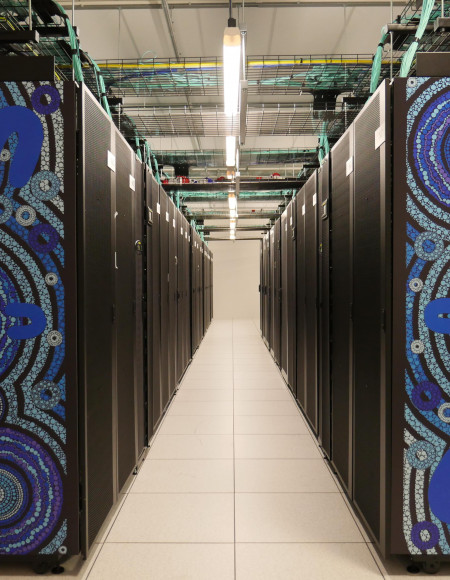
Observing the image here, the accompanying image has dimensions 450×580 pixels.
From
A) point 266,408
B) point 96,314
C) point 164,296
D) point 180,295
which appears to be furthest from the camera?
point 180,295

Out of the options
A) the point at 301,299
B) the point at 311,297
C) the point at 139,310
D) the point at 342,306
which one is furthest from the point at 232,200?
the point at 342,306

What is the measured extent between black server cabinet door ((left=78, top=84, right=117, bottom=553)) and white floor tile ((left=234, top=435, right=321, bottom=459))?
111 cm

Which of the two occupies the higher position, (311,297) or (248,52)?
(248,52)

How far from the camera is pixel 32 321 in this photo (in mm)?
1666

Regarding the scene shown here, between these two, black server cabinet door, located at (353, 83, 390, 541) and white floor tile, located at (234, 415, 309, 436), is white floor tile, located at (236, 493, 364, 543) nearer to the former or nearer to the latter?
black server cabinet door, located at (353, 83, 390, 541)

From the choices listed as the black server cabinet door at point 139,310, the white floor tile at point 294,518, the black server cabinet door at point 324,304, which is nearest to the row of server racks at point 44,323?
the white floor tile at point 294,518

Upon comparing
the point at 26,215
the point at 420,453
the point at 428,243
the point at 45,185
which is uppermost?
the point at 45,185

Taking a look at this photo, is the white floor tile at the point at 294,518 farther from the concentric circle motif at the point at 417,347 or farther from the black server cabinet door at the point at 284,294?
the black server cabinet door at the point at 284,294

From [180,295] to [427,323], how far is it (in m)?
3.82

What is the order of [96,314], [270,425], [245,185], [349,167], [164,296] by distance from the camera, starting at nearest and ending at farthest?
[96,314] < [349,167] < [270,425] < [164,296] < [245,185]

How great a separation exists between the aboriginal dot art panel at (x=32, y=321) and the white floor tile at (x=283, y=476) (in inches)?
44.4

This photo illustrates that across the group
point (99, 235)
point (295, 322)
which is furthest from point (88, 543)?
point (295, 322)

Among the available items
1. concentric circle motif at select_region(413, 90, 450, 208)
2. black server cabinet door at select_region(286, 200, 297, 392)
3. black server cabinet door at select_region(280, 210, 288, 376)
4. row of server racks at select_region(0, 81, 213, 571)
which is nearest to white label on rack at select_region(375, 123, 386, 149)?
concentric circle motif at select_region(413, 90, 450, 208)

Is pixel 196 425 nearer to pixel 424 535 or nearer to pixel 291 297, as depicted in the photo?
pixel 291 297
